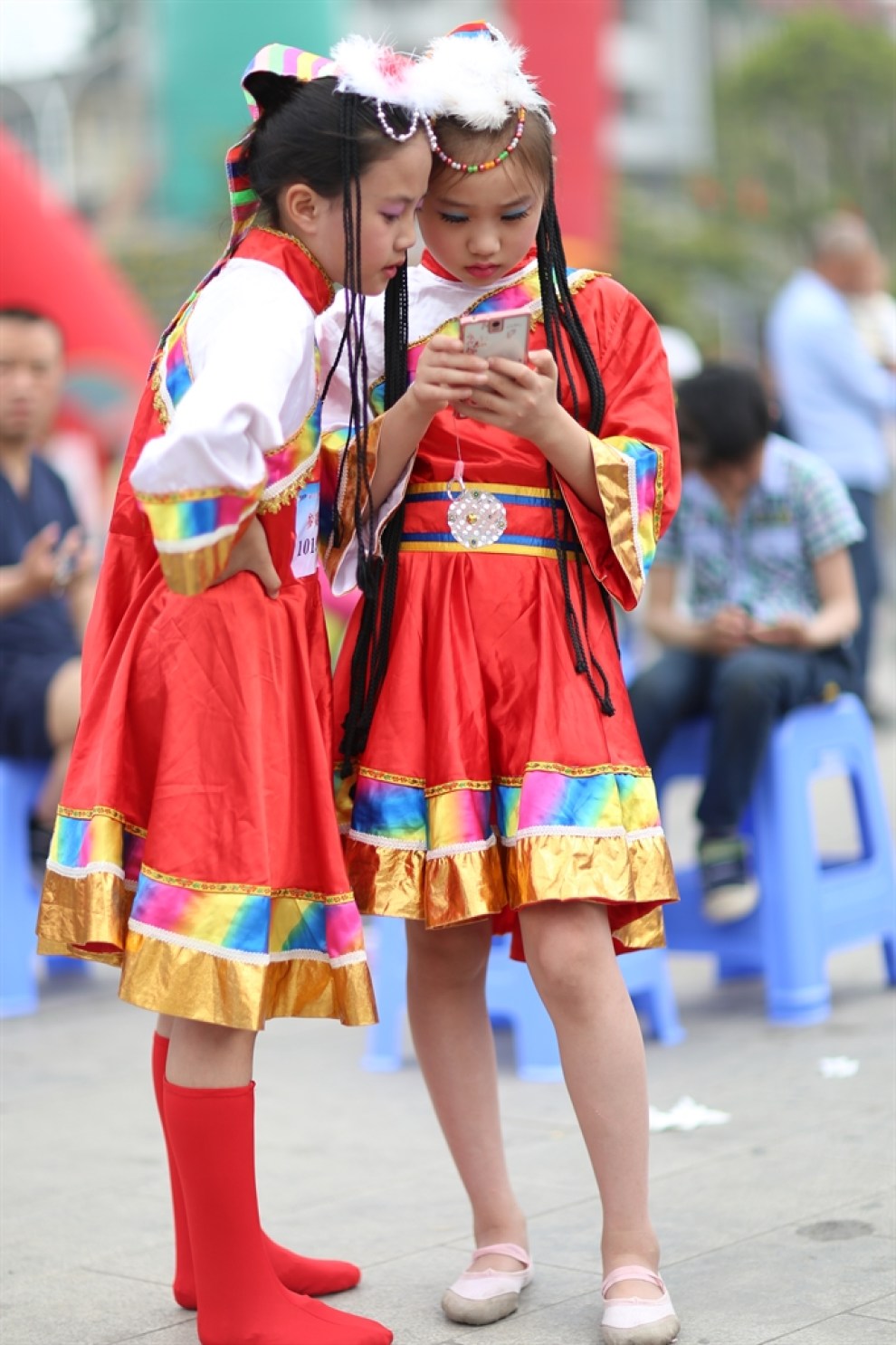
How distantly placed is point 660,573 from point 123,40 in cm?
5530

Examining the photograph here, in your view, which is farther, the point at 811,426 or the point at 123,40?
the point at 123,40

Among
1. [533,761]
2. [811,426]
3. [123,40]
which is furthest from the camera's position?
[123,40]

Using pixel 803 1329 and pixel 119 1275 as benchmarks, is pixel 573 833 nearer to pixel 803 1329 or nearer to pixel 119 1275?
pixel 803 1329

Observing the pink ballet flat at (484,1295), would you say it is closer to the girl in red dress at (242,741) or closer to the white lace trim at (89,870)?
the girl in red dress at (242,741)

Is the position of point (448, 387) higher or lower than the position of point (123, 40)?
lower

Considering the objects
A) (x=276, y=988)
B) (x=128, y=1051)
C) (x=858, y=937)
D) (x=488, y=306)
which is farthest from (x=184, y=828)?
(x=858, y=937)

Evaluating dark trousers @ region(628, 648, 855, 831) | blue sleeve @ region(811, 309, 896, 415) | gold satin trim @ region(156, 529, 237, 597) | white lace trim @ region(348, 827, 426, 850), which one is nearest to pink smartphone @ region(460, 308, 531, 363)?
gold satin trim @ region(156, 529, 237, 597)

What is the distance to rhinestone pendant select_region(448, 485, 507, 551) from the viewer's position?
2439mm

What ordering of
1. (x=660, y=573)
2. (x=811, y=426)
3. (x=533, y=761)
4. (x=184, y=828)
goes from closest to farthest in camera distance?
1. (x=184, y=828)
2. (x=533, y=761)
3. (x=660, y=573)
4. (x=811, y=426)

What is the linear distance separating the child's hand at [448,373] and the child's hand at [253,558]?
0.26m

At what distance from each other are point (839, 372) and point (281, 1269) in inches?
212

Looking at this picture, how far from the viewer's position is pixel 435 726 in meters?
2.41

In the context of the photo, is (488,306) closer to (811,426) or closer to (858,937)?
(858,937)

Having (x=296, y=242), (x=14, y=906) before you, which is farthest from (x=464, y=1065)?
(x=14, y=906)
